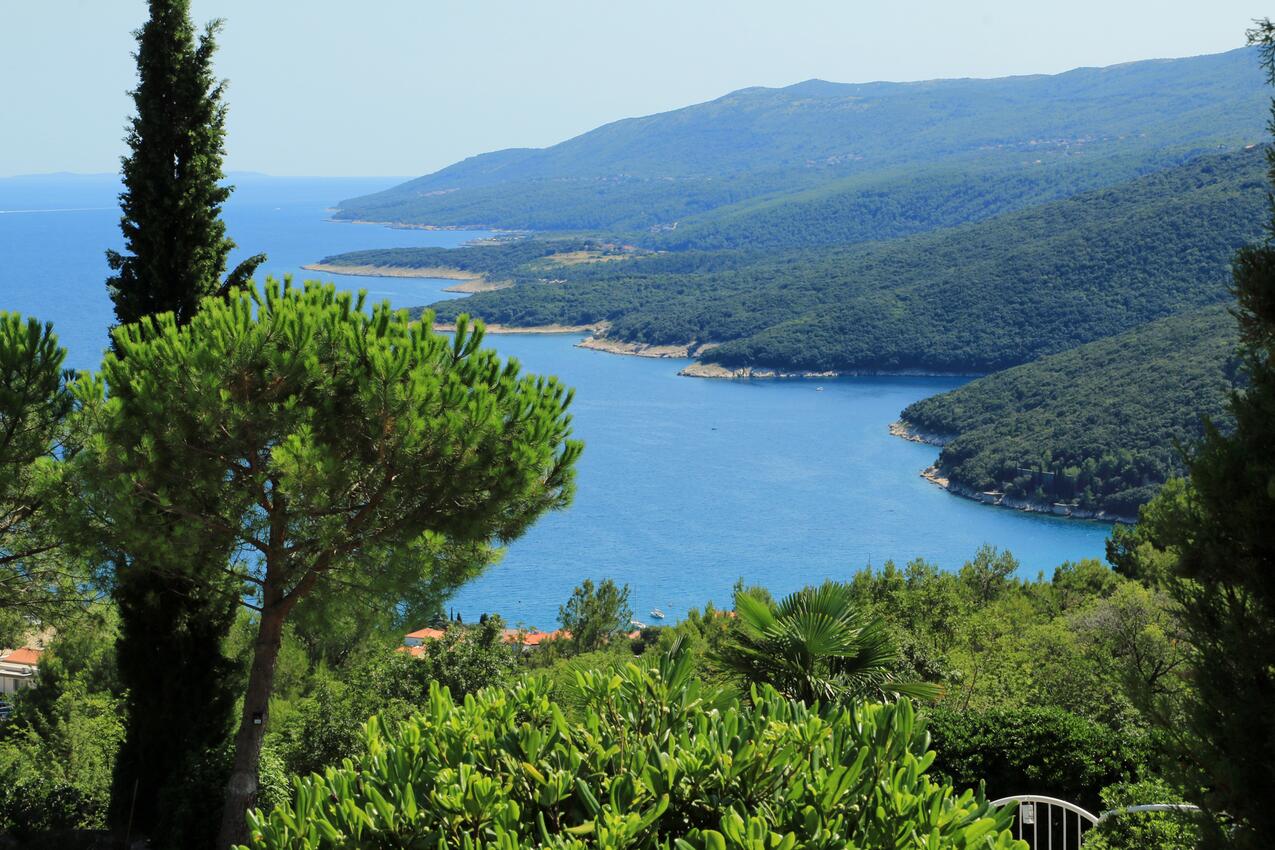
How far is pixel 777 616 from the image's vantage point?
23.8 feet

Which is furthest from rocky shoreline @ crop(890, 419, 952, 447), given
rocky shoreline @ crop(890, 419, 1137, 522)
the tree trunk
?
the tree trunk

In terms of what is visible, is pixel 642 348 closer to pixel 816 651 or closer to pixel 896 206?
pixel 896 206

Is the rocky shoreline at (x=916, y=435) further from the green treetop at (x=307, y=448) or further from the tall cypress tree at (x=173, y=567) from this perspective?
the green treetop at (x=307, y=448)

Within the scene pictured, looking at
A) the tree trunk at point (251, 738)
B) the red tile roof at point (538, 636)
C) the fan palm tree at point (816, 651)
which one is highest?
the fan palm tree at point (816, 651)

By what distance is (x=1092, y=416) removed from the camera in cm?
6869

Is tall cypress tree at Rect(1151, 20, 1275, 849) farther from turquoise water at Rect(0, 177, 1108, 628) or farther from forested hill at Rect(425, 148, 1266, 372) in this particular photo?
forested hill at Rect(425, 148, 1266, 372)

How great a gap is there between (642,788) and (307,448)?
4.17m

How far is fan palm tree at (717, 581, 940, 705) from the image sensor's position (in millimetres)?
6965

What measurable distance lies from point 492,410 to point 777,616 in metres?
2.43

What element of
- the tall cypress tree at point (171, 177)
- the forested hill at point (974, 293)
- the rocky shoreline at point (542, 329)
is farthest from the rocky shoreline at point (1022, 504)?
the tall cypress tree at point (171, 177)

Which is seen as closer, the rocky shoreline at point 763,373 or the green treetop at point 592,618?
the green treetop at point 592,618

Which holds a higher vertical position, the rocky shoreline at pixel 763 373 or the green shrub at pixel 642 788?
the green shrub at pixel 642 788

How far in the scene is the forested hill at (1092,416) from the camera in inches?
2477

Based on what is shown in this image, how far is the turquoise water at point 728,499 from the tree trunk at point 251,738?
123 ft
